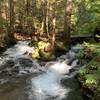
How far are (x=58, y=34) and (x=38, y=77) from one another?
712 cm

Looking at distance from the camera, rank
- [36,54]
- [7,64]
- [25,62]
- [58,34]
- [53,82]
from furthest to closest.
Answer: [58,34]
[36,54]
[25,62]
[7,64]
[53,82]

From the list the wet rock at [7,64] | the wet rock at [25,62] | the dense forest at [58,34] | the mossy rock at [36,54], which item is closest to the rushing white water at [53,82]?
the dense forest at [58,34]

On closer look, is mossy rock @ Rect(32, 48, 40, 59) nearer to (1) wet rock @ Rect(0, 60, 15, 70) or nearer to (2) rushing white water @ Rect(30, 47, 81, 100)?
(2) rushing white water @ Rect(30, 47, 81, 100)

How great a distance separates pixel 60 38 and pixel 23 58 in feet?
12.1

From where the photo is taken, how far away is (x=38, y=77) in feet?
41.5

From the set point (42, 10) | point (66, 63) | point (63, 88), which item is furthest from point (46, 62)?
point (42, 10)

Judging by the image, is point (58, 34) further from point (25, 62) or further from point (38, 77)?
point (38, 77)

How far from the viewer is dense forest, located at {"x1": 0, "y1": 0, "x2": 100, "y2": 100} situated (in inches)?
383

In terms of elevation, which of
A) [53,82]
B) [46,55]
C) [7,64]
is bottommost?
[53,82]

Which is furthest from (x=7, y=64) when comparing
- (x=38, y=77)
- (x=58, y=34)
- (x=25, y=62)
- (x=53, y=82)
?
(x=58, y=34)

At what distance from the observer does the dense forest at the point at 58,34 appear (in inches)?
383

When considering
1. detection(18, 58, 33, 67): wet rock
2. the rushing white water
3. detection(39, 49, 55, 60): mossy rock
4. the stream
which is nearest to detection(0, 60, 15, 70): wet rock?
the stream

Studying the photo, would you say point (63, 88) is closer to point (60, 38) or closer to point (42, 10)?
point (60, 38)

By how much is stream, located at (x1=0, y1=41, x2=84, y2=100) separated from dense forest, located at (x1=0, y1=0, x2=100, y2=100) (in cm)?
42
